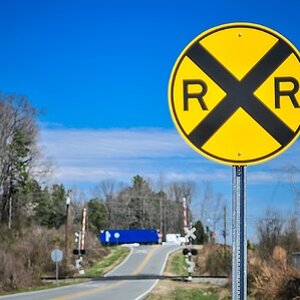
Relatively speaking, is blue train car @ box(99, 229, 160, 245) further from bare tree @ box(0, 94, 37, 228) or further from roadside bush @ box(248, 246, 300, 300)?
roadside bush @ box(248, 246, 300, 300)

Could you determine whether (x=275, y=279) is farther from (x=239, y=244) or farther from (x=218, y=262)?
(x=218, y=262)

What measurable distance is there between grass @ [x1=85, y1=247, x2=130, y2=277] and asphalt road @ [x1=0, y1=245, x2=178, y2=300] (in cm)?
98

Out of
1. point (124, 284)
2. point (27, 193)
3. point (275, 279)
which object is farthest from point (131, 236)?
point (275, 279)

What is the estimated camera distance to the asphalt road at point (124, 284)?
107ft

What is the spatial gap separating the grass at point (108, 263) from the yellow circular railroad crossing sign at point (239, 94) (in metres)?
56.0

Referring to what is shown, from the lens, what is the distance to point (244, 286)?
10.1 ft

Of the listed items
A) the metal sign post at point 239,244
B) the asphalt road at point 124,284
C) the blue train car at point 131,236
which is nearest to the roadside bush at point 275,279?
the asphalt road at point 124,284

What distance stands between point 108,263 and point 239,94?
231 feet

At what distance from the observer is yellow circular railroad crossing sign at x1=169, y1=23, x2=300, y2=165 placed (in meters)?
3.14

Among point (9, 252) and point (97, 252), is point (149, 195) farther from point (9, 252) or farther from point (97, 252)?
point (9, 252)

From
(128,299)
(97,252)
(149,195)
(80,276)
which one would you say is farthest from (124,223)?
(128,299)

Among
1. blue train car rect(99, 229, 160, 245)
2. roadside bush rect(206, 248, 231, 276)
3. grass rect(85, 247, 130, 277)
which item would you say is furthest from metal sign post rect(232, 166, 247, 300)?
blue train car rect(99, 229, 160, 245)

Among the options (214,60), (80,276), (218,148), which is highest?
(214,60)

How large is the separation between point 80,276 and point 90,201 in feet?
219
